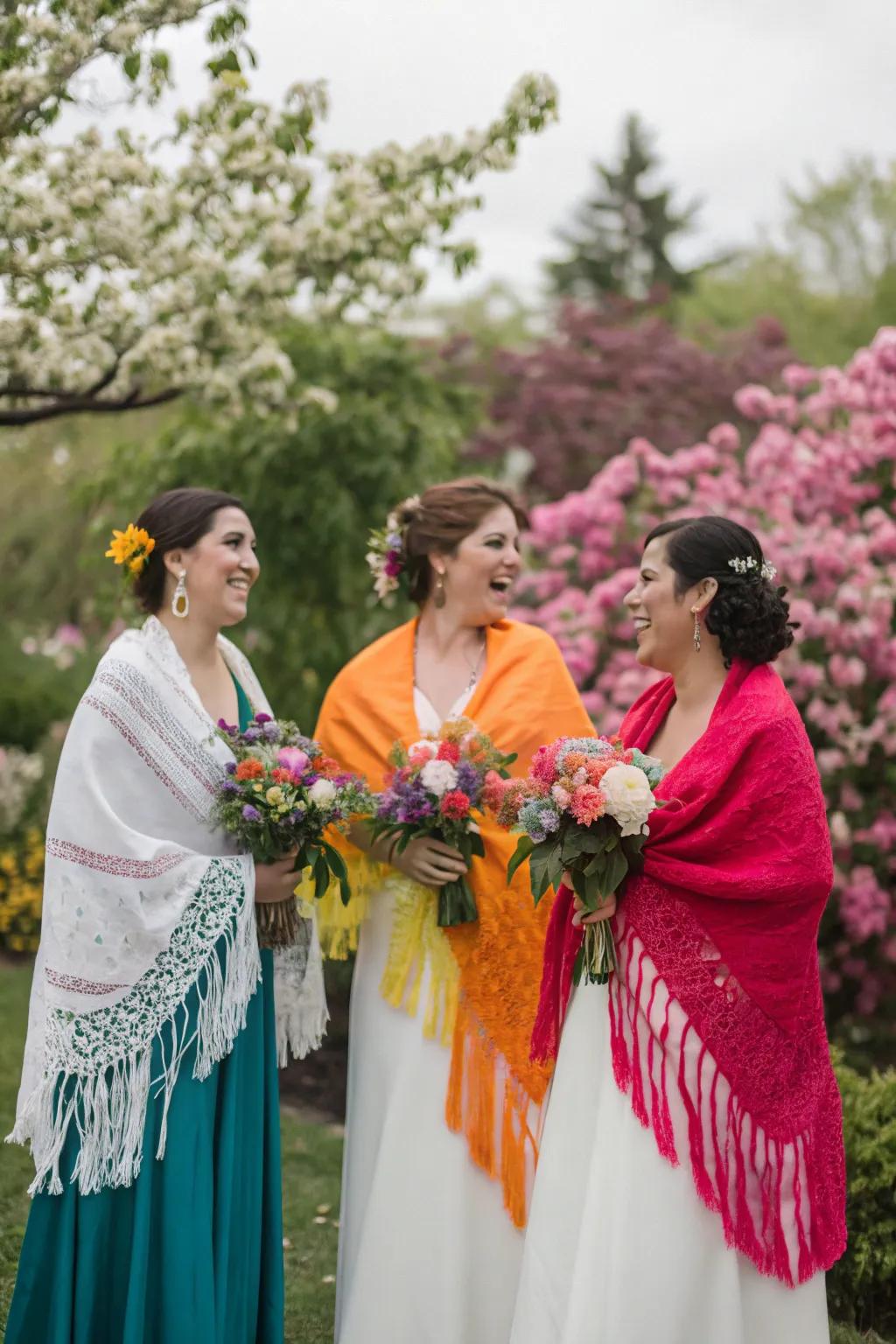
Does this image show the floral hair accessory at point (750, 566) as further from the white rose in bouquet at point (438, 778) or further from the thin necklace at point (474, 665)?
the thin necklace at point (474, 665)

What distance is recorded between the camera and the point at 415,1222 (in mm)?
3932

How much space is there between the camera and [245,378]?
5.88 meters

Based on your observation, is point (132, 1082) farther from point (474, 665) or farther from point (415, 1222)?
point (474, 665)

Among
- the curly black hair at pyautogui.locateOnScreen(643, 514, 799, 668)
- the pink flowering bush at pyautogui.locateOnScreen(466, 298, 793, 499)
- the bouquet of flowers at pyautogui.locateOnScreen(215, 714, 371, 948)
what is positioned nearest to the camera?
the curly black hair at pyautogui.locateOnScreen(643, 514, 799, 668)

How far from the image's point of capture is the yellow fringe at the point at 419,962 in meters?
4.09

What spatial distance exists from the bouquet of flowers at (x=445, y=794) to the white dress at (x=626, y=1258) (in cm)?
85

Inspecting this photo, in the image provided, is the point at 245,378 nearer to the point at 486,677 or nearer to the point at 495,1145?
the point at 486,677

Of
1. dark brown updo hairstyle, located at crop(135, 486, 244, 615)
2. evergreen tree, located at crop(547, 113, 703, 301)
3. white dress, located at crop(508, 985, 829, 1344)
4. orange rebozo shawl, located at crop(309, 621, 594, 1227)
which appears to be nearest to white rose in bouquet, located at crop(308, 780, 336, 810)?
orange rebozo shawl, located at crop(309, 621, 594, 1227)

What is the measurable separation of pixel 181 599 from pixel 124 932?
942 mm

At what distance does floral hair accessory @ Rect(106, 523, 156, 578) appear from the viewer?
12.6 feet

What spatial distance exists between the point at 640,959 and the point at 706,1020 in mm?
215

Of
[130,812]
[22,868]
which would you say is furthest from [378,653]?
[22,868]

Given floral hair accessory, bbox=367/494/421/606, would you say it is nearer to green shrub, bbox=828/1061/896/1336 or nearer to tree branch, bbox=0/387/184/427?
tree branch, bbox=0/387/184/427

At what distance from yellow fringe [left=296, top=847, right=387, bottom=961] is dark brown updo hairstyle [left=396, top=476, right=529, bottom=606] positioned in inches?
36.7
